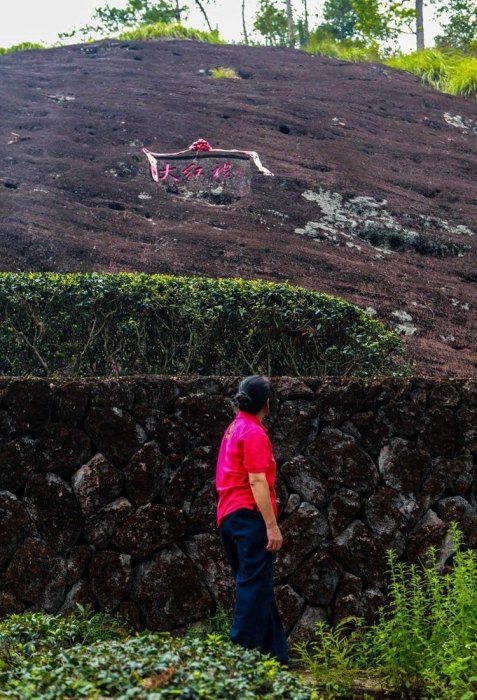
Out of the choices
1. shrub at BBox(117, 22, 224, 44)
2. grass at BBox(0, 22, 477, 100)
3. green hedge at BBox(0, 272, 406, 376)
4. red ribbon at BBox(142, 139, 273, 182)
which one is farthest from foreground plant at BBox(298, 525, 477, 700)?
shrub at BBox(117, 22, 224, 44)

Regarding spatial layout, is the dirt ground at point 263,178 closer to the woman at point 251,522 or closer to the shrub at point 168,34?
the shrub at point 168,34

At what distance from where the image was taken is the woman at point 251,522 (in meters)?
4.75

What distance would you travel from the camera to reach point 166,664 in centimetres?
341

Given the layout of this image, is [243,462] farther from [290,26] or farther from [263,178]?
[290,26]

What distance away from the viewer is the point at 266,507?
15.5ft

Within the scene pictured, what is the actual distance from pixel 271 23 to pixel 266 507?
24.4m

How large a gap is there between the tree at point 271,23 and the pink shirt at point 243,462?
77.8 feet

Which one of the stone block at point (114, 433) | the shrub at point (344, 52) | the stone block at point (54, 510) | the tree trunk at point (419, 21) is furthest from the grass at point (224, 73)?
the stone block at point (54, 510)

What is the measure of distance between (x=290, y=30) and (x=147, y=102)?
11061 mm

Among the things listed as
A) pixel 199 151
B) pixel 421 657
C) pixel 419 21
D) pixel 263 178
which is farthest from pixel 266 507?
pixel 419 21

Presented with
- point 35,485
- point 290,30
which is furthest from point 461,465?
point 290,30

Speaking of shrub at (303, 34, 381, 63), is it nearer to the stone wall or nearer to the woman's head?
the stone wall

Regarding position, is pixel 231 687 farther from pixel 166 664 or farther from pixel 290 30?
pixel 290 30

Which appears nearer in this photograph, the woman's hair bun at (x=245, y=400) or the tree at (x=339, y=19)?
the woman's hair bun at (x=245, y=400)
